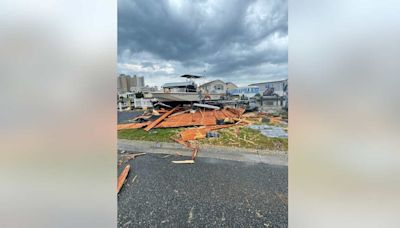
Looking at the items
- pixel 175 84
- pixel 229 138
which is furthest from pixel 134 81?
pixel 229 138

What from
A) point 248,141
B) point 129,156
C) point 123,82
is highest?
point 123,82

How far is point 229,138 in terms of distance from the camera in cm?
338

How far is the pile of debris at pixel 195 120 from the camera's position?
11.8 feet

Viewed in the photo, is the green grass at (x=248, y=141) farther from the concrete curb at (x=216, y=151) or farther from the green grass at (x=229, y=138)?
the concrete curb at (x=216, y=151)

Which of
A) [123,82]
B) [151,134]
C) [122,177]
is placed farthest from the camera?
[151,134]

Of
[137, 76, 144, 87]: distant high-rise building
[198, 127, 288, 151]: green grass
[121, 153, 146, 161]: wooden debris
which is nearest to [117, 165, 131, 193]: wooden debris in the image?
[121, 153, 146, 161]: wooden debris

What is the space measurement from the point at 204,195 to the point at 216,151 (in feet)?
3.94

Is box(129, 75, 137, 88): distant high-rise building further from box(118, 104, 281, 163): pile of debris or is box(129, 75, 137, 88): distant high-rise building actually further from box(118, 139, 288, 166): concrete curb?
box(118, 139, 288, 166): concrete curb

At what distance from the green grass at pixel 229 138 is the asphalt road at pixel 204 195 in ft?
2.30

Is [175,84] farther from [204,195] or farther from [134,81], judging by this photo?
[204,195]

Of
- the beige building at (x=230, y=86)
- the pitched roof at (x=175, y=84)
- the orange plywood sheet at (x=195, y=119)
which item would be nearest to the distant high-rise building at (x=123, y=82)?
the orange plywood sheet at (x=195, y=119)
